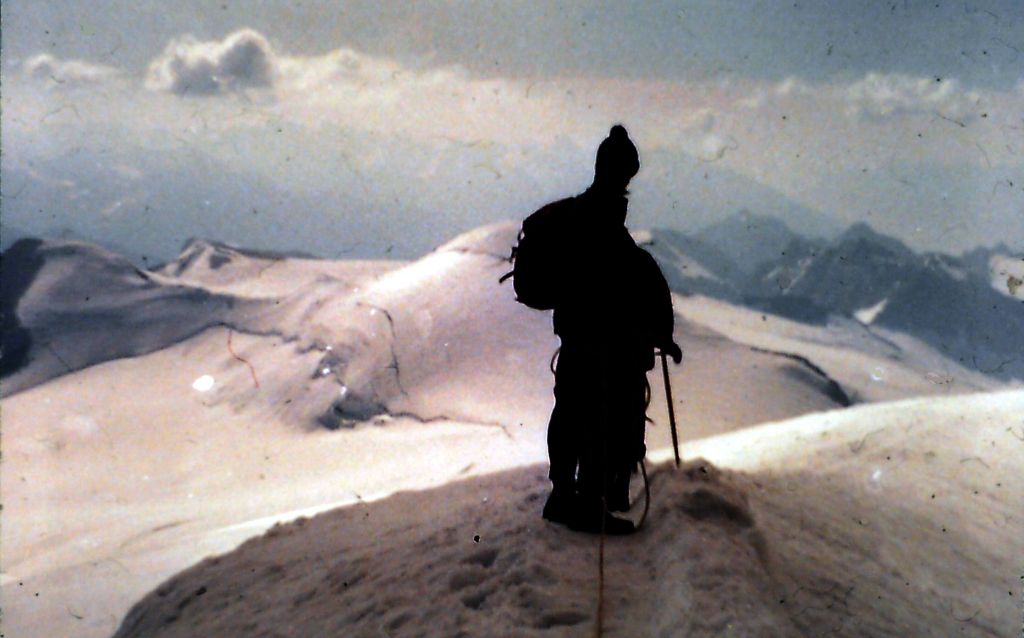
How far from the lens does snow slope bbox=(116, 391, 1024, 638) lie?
7.13 feet

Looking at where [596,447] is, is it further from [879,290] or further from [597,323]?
[879,290]

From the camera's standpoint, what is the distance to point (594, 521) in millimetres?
2777

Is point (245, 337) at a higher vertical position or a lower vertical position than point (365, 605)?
lower

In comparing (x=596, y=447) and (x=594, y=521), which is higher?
(x=596, y=447)

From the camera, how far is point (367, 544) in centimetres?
310

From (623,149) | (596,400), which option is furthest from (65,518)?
(623,149)

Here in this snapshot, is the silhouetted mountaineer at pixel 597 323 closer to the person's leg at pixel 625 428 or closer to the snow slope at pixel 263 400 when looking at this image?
the person's leg at pixel 625 428

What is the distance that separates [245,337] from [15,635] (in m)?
5.41

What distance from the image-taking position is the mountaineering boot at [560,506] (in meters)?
2.87

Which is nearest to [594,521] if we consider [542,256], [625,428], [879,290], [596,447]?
[596,447]

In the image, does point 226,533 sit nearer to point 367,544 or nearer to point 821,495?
point 367,544

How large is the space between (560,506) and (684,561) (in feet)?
2.28

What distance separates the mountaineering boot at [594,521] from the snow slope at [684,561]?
0.07m

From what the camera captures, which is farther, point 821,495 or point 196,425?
point 196,425
